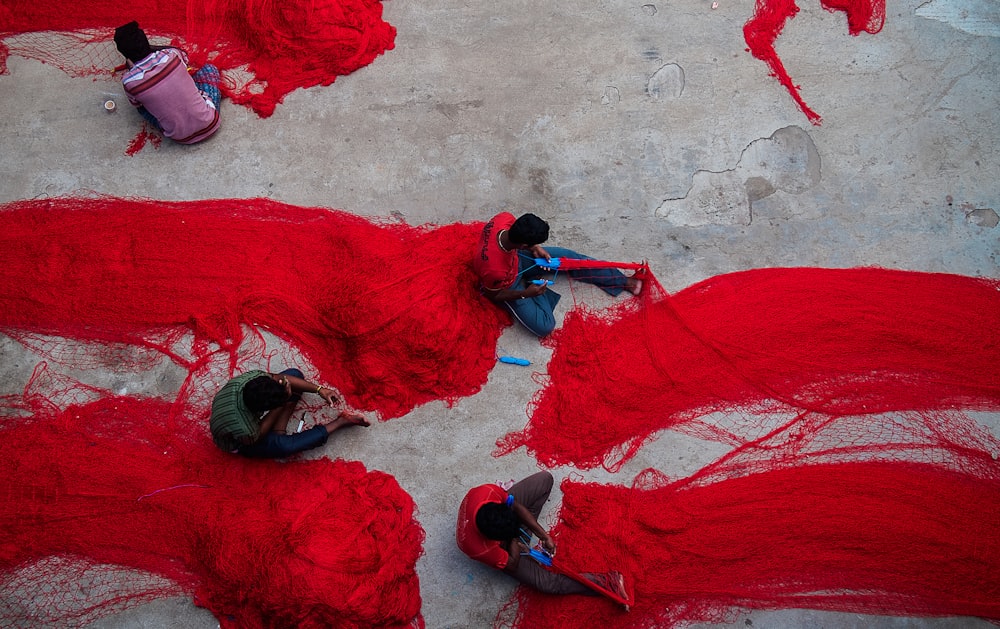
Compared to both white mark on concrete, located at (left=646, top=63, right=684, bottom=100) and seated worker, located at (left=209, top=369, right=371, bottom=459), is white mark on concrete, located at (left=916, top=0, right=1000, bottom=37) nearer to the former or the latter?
white mark on concrete, located at (left=646, top=63, right=684, bottom=100)

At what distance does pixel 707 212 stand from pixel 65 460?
4316 mm

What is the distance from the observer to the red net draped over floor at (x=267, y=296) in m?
3.89

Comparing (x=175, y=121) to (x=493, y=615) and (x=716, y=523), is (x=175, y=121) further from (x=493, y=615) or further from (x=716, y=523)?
(x=716, y=523)

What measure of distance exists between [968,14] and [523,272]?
4143mm

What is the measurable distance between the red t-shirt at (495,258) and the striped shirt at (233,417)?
1.39 metres

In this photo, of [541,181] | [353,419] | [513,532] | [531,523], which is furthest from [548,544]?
[541,181]

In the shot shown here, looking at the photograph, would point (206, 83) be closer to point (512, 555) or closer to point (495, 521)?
point (495, 521)

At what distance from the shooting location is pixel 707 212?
177 inches

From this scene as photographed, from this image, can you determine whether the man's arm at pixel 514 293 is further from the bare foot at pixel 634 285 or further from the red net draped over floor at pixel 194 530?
the red net draped over floor at pixel 194 530

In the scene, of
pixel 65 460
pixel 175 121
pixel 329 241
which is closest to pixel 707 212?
pixel 329 241

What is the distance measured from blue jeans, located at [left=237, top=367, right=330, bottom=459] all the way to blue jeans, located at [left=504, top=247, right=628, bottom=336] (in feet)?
4.54

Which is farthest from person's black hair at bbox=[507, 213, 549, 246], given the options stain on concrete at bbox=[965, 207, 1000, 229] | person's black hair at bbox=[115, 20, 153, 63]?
stain on concrete at bbox=[965, 207, 1000, 229]

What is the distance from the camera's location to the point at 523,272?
4051 millimetres

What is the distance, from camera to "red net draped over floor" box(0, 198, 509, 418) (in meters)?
3.89
